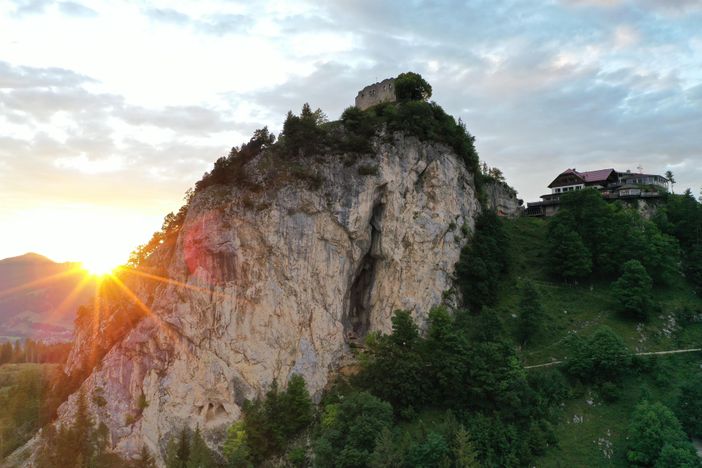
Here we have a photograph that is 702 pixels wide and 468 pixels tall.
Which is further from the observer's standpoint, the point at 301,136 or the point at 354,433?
the point at 301,136

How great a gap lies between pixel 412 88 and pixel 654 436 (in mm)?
38886

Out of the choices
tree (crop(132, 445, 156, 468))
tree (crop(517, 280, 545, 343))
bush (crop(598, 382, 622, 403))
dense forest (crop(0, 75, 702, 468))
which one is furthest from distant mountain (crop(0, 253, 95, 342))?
bush (crop(598, 382, 622, 403))

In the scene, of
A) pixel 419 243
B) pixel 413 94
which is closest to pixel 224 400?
pixel 419 243

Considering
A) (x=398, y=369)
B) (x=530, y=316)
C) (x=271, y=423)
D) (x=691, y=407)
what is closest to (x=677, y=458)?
(x=691, y=407)

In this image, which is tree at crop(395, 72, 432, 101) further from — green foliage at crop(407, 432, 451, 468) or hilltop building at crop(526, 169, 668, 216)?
green foliage at crop(407, 432, 451, 468)

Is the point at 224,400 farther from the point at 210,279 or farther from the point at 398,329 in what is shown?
the point at 398,329

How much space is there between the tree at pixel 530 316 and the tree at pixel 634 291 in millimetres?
7384

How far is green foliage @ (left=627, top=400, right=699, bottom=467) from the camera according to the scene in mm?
31328

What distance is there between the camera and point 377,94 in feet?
198

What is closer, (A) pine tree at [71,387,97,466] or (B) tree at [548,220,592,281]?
(A) pine tree at [71,387,97,466]

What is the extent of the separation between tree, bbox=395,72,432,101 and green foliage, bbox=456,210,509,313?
48.6 ft

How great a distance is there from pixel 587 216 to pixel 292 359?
32.8 m

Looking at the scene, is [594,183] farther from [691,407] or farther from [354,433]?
[354,433]

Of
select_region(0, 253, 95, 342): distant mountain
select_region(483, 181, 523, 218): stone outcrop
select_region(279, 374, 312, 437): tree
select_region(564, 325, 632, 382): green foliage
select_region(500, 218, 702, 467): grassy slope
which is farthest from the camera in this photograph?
select_region(0, 253, 95, 342): distant mountain
